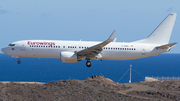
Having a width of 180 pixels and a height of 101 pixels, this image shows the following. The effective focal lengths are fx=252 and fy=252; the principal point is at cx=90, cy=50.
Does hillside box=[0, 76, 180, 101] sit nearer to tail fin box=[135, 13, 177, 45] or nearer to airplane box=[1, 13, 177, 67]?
airplane box=[1, 13, 177, 67]

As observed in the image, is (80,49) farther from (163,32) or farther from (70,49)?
(163,32)

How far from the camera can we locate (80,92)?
116 ft

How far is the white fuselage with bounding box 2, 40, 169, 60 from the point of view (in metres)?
39.5

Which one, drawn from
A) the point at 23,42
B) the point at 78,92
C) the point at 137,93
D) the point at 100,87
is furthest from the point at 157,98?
the point at 23,42

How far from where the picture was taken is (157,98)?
35.2 m

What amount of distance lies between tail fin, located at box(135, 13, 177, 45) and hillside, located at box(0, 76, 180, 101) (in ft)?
28.7

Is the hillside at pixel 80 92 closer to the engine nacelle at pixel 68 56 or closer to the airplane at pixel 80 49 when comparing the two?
the engine nacelle at pixel 68 56

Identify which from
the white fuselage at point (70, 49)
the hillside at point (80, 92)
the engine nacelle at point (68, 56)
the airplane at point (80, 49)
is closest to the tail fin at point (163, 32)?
the airplane at point (80, 49)

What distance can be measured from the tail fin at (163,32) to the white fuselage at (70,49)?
6.37 ft

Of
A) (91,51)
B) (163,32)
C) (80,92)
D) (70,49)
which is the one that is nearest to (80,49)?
(70,49)

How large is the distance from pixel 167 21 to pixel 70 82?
65.9ft

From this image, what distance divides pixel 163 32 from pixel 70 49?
16695 millimetres

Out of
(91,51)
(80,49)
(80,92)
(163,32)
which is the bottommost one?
(80,92)

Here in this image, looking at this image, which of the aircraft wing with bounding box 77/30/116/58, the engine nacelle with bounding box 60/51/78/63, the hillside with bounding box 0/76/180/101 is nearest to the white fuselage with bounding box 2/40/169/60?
the engine nacelle with bounding box 60/51/78/63
